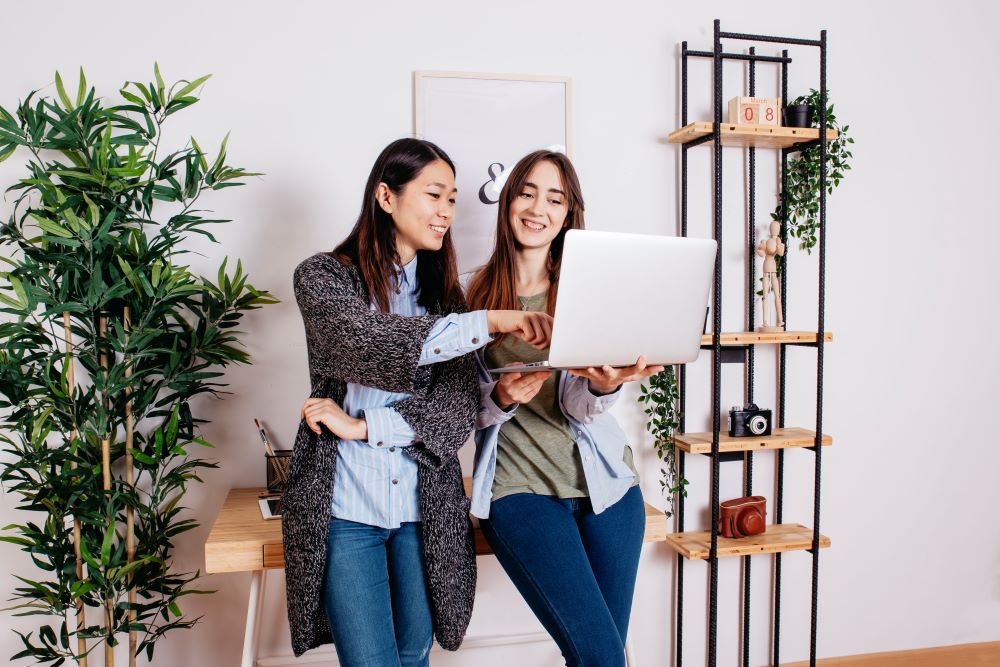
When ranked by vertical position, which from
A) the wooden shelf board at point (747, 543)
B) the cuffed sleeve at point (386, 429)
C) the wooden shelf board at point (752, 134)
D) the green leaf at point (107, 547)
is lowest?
the wooden shelf board at point (747, 543)

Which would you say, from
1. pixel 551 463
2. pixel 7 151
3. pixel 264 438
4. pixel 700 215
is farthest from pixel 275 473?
pixel 700 215

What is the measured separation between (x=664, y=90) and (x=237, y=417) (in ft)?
5.06

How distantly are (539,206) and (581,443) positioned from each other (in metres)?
0.51

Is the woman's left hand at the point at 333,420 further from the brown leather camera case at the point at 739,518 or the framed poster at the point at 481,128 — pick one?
the brown leather camera case at the point at 739,518

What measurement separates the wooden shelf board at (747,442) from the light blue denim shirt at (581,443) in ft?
1.91

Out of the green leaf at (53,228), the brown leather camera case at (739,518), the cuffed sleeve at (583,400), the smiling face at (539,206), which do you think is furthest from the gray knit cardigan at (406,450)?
the brown leather camera case at (739,518)

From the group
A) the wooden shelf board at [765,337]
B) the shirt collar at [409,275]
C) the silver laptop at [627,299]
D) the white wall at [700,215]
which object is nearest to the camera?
the silver laptop at [627,299]

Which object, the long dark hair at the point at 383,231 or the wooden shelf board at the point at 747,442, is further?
the wooden shelf board at the point at 747,442

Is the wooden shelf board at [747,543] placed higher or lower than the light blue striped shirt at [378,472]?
lower

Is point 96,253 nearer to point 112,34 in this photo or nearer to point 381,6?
point 112,34

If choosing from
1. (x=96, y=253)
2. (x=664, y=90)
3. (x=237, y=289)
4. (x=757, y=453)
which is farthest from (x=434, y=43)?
(x=757, y=453)

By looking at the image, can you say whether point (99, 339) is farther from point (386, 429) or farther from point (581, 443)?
point (581, 443)

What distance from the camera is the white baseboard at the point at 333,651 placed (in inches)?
83.0

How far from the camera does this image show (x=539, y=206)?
5.43 ft
